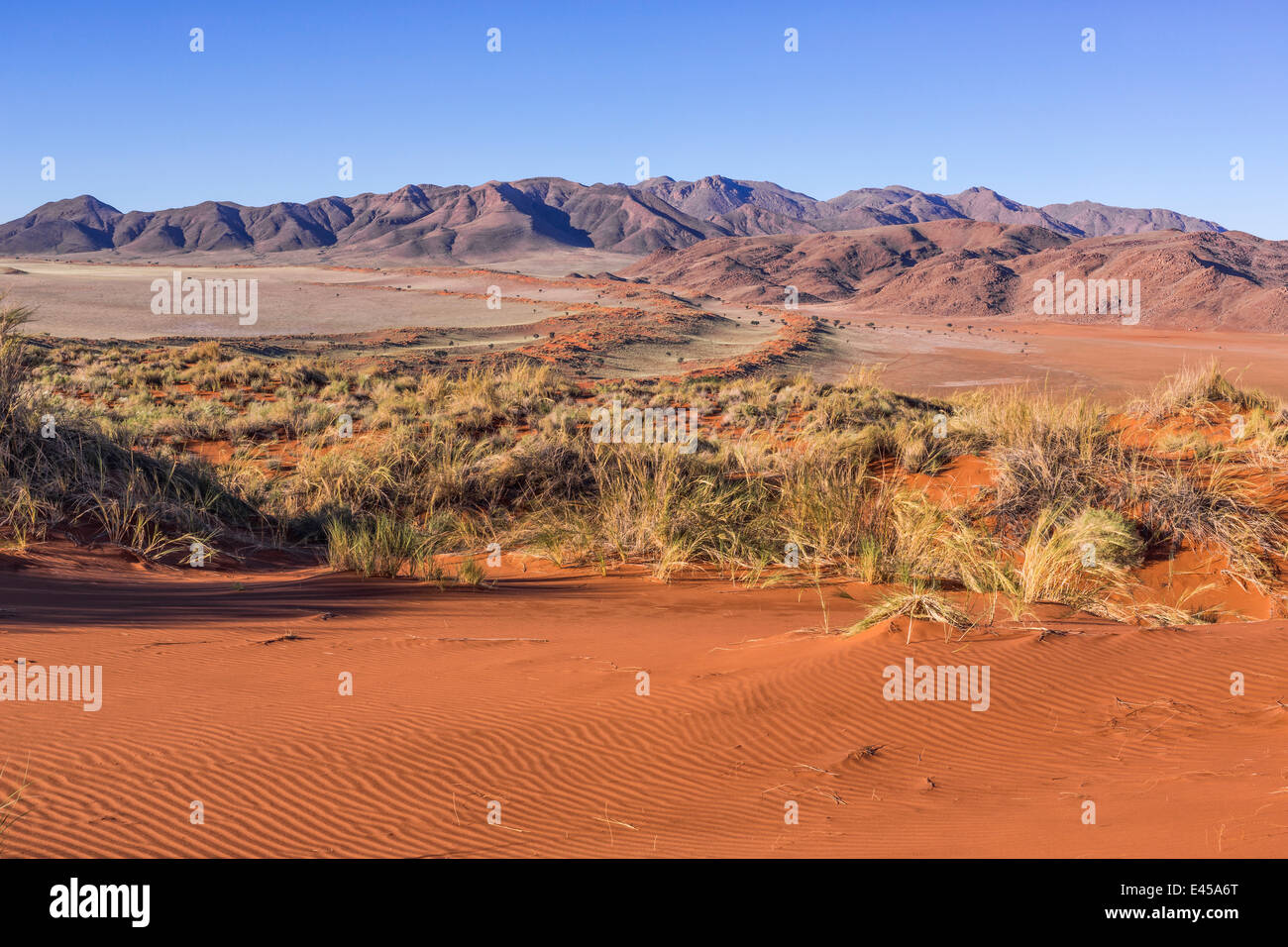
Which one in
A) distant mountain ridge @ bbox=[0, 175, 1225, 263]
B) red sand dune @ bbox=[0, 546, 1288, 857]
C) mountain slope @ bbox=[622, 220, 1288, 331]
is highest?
distant mountain ridge @ bbox=[0, 175, 1225, 263]

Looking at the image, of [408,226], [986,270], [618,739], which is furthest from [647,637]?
[408,226]

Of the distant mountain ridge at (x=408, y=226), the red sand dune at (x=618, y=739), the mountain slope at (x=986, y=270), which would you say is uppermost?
the distant mountain ridge at (x=408, y=226)

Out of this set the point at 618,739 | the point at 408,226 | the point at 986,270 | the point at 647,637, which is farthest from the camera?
the point at 408,226

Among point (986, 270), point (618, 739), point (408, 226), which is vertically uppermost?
point (408, 226)

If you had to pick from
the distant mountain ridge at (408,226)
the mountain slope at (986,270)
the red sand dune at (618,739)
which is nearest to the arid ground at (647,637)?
the red sand dune at (618,739)

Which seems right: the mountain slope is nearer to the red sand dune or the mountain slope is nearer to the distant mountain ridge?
the distant mountain ridge

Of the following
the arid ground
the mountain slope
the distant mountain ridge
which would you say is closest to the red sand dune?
the arid ground

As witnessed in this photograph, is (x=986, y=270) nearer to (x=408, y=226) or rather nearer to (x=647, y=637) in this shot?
(x=647, y=637)

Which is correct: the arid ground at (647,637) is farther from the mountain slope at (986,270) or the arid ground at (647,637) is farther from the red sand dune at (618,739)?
the mountain slope at (986,270)
